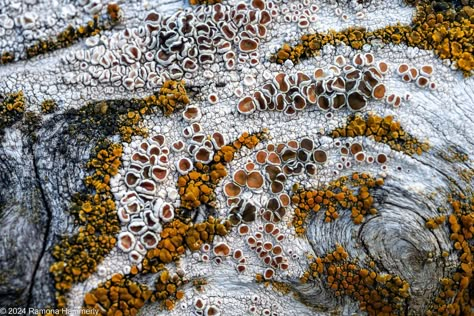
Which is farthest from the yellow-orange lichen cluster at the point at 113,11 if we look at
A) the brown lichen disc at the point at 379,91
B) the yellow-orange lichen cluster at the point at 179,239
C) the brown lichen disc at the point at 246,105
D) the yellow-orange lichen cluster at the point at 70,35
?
the brown lichen disc at the point at 379,91

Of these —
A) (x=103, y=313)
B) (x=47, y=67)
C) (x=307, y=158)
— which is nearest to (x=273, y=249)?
(x=307, y=158)

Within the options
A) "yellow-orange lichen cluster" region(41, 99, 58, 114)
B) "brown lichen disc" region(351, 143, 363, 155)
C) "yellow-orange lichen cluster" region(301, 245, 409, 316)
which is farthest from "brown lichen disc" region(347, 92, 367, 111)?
"yellow-orange lichen cluster" region(41, 99, 58, 114)

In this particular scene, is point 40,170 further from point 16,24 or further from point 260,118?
point 260,118

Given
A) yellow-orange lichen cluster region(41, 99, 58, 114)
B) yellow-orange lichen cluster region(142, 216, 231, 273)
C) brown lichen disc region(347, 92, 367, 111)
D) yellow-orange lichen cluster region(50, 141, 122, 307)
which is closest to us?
yellow-orange lichen cluster region(50, 141, 122, 307)

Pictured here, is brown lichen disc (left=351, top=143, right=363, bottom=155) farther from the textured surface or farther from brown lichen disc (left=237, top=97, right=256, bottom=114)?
brown lichen disc (left=237, top=97, right=256, bottom=114)

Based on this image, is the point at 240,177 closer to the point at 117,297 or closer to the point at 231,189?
the point at 231,189

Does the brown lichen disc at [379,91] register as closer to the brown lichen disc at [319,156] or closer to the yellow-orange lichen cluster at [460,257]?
the brown lichen disc at [319,156]
